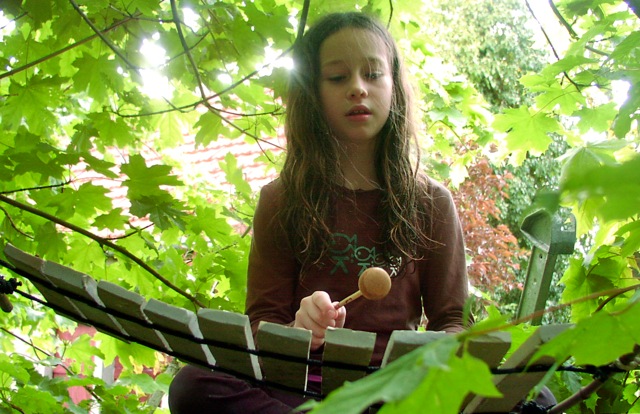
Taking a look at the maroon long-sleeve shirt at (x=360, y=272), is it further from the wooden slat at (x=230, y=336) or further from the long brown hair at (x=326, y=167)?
the wooden slat at (x=230, y=336)

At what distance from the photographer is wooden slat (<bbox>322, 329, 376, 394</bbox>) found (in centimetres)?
74

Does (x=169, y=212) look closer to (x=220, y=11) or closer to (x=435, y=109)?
(x=220, y=11)

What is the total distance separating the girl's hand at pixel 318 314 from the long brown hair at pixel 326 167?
0.36 meters

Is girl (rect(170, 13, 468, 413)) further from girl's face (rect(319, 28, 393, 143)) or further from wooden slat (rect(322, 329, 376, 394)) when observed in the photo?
wooden slat (rect(322, 329, 376, 394))

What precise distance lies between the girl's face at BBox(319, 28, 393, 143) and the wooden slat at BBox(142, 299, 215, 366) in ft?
2.40

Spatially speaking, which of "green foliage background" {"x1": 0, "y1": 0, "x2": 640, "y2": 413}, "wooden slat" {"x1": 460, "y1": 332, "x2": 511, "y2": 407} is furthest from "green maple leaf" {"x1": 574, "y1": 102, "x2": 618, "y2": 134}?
"wooden slat" {"x1": 460, "y1": 332, "x2": 511, "y2": 407}

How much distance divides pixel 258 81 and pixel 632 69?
0.92 meters

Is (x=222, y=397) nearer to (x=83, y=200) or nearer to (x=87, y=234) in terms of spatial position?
(x=87, y=234)

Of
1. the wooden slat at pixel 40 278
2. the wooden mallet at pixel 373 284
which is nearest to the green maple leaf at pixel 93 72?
the wooden slat at pixel 40 278

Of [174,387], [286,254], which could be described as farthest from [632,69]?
[174,387]

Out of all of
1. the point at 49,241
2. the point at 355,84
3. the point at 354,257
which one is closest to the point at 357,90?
the point at 355,84

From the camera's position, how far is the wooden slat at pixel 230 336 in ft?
2.60

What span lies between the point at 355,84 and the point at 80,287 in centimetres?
78

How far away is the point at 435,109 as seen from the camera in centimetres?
245
